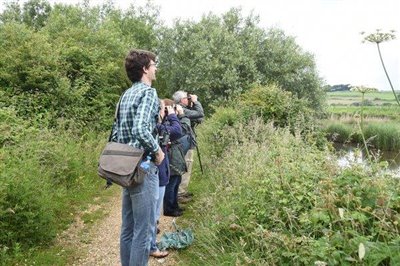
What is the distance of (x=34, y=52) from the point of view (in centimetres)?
927

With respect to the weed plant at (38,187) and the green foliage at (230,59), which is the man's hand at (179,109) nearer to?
the weed plant at (38,187)

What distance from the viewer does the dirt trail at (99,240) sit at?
4.55 metres

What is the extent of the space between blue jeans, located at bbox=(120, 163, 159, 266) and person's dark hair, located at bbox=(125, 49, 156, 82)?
2.76 ft

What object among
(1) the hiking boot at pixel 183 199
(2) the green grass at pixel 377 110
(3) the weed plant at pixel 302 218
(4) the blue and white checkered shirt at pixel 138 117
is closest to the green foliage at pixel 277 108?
(2) the green grass at pixel 377 110

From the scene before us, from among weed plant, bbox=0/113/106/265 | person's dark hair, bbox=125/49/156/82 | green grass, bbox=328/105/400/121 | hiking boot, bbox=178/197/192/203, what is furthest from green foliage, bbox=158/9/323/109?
person's dark hair, bbox=125/49/156/82

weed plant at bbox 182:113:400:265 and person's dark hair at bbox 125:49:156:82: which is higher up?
person's dark hair at bbox 125:49:156:82

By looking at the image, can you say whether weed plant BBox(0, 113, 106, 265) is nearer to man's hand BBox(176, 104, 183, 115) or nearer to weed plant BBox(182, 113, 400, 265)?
weed plant BBox(182, 113, 400, 265)

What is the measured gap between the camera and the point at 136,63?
10.9 ft

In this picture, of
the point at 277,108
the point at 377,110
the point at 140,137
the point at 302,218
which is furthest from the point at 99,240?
the point at 377,110

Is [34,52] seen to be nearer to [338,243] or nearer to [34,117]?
[34,117]

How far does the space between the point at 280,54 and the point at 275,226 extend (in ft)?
60.5

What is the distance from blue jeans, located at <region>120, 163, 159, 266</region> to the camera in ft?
10.8

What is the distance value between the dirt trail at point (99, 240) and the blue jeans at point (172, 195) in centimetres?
18

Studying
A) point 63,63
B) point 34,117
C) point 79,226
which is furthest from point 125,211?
point 63,63
